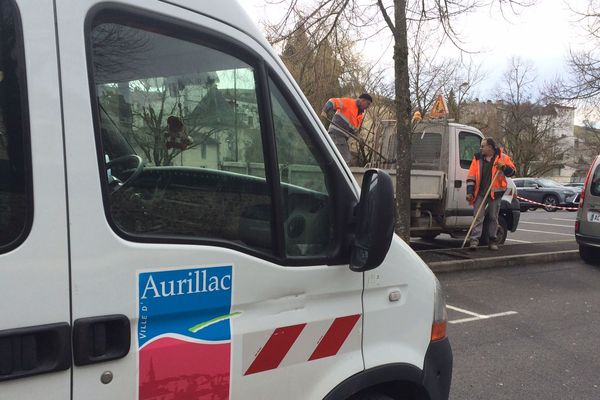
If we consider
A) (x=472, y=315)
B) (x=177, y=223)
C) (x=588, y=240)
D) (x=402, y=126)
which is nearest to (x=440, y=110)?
(x=402, y=126)

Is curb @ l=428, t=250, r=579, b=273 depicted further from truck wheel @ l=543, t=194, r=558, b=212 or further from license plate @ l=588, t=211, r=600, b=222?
truck wheel @ l=543, t=194, r=558, b=212

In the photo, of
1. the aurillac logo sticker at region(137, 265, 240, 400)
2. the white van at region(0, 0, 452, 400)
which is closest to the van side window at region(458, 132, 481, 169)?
the white van at region(0, 0, 452, 400)

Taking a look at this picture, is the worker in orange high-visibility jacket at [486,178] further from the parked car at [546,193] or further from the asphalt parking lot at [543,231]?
the parked car at [546,193]

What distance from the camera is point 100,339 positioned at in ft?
4.60

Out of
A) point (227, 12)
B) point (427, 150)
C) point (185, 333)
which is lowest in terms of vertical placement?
point (185, 333)

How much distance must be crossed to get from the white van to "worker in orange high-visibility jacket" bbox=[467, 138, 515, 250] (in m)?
6.80

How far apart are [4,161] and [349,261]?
1.16m

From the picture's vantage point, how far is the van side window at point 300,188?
1811 millimetres

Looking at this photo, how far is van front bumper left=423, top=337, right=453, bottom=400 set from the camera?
2.26 meters

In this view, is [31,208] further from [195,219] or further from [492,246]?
[492,246]

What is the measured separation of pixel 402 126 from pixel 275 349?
6405 mm

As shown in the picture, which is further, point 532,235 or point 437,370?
point 532,235

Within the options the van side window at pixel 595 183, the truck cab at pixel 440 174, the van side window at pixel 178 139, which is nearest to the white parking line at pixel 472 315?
the truck cab at pixel 440 174

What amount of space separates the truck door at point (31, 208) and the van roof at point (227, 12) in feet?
1.36
